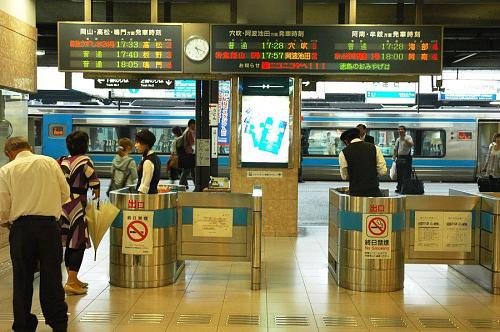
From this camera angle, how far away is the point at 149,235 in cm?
605

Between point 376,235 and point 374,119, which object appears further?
point 374,119

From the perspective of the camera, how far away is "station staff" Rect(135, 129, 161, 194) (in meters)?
6.11

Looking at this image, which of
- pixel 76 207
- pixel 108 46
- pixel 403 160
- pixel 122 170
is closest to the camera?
pixel 76 207

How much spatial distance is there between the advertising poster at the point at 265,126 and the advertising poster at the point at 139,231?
127 inches

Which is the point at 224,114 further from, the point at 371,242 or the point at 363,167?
the point at 371,242

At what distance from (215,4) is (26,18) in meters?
3.52

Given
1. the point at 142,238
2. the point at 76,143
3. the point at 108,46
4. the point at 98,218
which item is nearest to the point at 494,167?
the point at 108,46

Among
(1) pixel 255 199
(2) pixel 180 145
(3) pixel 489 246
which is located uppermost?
(2) pixel 180 145

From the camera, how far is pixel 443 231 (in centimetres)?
641

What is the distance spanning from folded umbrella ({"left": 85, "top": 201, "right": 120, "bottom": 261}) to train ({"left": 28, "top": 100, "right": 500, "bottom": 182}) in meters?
13.3

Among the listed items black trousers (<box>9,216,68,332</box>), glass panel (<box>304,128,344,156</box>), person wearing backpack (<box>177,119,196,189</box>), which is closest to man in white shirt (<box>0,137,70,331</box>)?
black trousers (<box>9,216,68,332</box>)

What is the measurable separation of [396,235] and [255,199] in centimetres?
146

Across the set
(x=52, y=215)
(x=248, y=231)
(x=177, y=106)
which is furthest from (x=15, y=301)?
(x=177, y=106)

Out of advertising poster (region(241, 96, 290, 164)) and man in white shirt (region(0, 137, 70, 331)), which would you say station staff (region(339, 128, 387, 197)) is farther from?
man in white shirt (region(0, 137, 70, 331))
